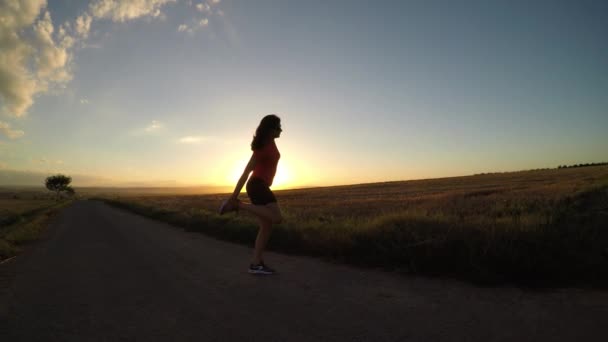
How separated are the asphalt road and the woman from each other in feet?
2.40

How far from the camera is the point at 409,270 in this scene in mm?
4273

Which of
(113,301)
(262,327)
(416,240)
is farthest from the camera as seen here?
(416,240)

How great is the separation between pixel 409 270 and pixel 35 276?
18.2ft

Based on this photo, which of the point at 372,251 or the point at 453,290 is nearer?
the point at 453,290

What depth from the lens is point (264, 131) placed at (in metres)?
4.38

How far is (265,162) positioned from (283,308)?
2006 millimetres

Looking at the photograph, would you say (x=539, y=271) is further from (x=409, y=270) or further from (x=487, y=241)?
(x=409, y=270)

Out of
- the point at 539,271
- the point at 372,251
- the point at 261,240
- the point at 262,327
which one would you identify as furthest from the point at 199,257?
the point at 539,271

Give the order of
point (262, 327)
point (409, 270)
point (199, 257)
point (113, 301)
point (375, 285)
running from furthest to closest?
point (199, 257)
point (409, 270)
point (375, 285)
point (113, 301)
point (262, 327)

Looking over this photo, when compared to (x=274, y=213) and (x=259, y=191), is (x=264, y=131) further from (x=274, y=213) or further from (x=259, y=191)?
(x=274, y=213)

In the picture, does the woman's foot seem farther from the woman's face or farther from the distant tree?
the distant tree

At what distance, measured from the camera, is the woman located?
4.36 meters

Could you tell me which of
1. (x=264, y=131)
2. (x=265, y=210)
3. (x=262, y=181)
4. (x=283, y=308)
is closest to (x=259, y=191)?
(x=262, y=181)

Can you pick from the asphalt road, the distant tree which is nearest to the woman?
the asphalt road
